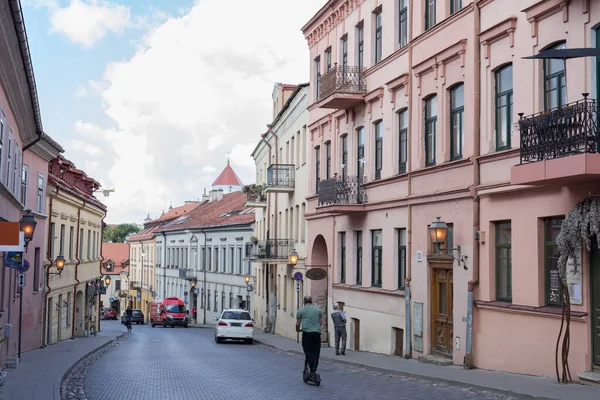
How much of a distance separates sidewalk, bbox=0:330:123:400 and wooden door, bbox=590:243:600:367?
9336 mm

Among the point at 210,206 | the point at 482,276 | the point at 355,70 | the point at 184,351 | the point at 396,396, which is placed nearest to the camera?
the point at 396,396

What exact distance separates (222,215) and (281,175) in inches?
1063

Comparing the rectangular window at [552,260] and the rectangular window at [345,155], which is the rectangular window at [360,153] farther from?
the rectangular window at [552,260]

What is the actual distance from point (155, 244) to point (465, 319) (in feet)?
220

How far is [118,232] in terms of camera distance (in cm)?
A: 15638

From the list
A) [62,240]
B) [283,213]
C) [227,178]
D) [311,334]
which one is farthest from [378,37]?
[227,178]

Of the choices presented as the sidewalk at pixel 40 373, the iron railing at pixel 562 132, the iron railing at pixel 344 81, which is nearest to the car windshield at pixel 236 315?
the sidewalk at pixel 40 373

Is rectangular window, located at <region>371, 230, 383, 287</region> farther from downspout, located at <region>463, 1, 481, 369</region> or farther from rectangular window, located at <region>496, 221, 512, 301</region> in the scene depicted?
rectangular window, located at <region>496, 221, 512, 301</region>

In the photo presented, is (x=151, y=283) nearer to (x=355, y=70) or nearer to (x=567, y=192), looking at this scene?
(x=355, y=70)

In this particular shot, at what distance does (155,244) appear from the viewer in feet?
270

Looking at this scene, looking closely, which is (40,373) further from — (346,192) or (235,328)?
(235,328)

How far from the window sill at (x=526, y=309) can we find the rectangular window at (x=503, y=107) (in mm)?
3368

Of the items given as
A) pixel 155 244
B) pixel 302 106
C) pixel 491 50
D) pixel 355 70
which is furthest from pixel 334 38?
pixel 155 244

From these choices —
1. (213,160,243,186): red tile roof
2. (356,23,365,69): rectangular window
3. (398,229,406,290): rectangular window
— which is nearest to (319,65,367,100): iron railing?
(356,23,365,69): rectangular window
